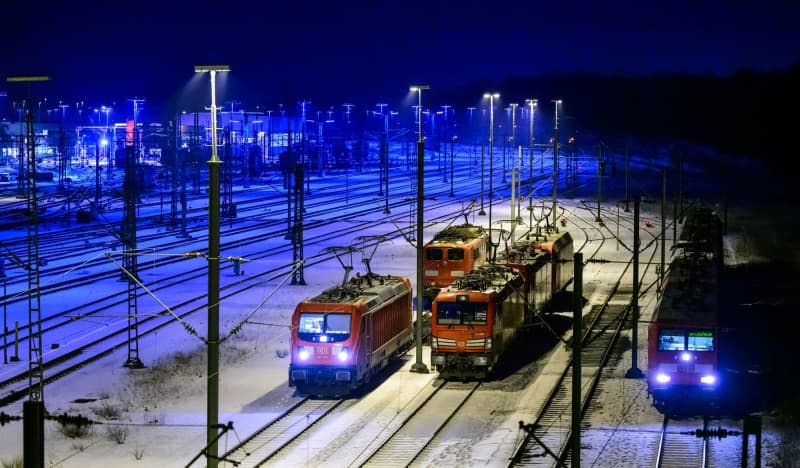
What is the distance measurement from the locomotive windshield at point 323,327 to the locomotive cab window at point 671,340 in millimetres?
6974

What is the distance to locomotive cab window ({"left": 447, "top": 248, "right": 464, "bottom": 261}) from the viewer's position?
41969mm

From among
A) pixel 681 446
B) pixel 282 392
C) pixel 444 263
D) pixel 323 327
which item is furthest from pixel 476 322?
pixel 444 263

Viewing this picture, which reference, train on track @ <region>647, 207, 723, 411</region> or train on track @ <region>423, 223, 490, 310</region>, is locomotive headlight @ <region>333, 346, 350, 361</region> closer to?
train on track @ <region>647, 207, 723, 411</region>

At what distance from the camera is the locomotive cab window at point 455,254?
42.0 meters

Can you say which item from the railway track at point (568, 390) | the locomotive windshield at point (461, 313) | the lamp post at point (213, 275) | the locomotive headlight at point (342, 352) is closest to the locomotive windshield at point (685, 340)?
the railway track at point (568, 390)

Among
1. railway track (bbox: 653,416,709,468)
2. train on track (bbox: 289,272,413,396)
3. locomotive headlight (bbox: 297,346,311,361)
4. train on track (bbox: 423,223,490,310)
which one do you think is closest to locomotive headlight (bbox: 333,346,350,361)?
train on track (bbox: 289,272,413,396)

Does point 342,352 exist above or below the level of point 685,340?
below

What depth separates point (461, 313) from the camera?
96.3ft

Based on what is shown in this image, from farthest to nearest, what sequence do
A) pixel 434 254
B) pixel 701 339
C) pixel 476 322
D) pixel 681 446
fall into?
pixel 434 254, pixel 476 322, pixel 701 339, pixel 681 446

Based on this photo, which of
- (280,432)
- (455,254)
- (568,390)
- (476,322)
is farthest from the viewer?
(455,254)

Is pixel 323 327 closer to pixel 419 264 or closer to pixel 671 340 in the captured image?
pixel 419 264

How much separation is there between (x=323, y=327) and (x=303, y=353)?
796 mm

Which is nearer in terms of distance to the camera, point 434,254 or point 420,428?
point 420,428

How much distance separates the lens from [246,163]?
11556 cm
